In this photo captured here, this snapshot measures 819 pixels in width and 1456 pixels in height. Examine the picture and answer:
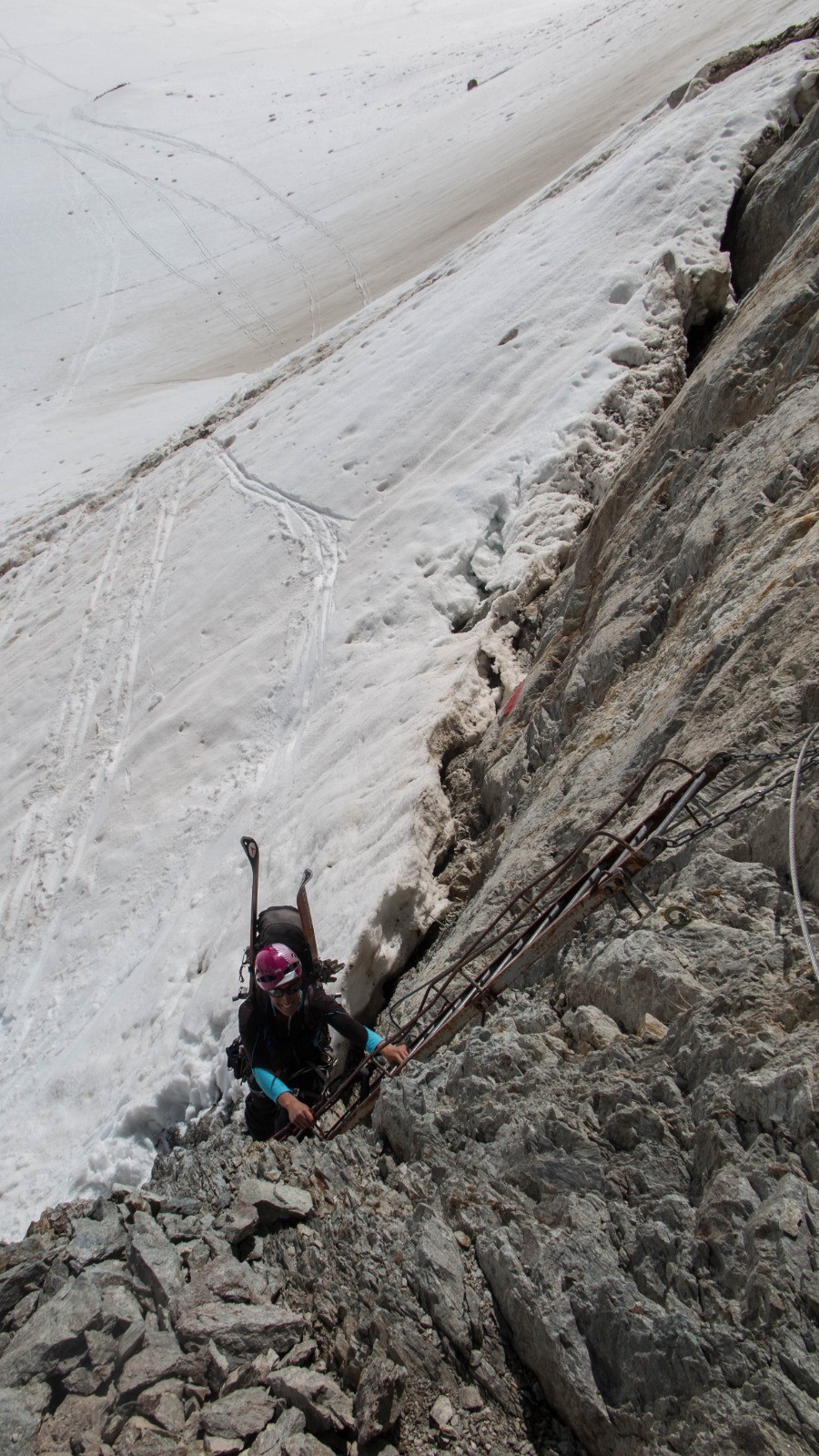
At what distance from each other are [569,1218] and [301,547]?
412 inches

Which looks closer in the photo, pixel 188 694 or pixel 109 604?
pixel 188 694

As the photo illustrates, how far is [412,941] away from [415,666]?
3805 millimetres

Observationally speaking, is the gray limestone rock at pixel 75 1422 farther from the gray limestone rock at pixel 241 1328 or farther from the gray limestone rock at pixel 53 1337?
the gray limestone rock at pixel 241 1328

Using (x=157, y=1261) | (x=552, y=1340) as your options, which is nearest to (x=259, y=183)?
(x=157, y=1261)

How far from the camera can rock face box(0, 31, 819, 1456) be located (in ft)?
9.06

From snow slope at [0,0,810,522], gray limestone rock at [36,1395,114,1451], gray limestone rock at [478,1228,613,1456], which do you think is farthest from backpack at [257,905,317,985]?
snow slope at [0,0,810,522]

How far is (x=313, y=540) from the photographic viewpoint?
12602 mm

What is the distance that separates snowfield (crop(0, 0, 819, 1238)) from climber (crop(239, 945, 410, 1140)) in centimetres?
59

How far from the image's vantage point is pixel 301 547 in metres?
12.6

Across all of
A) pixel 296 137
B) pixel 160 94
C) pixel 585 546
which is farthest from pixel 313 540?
pixel 160 94

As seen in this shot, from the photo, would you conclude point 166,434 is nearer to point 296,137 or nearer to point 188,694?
point 188,694

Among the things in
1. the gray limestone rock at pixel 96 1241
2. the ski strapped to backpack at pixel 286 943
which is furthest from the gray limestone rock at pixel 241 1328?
the ski strapped to backpack at pixel 286 943

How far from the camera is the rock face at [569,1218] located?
2.76m

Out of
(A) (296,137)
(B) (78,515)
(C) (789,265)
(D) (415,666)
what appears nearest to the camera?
(C) (789,265)
